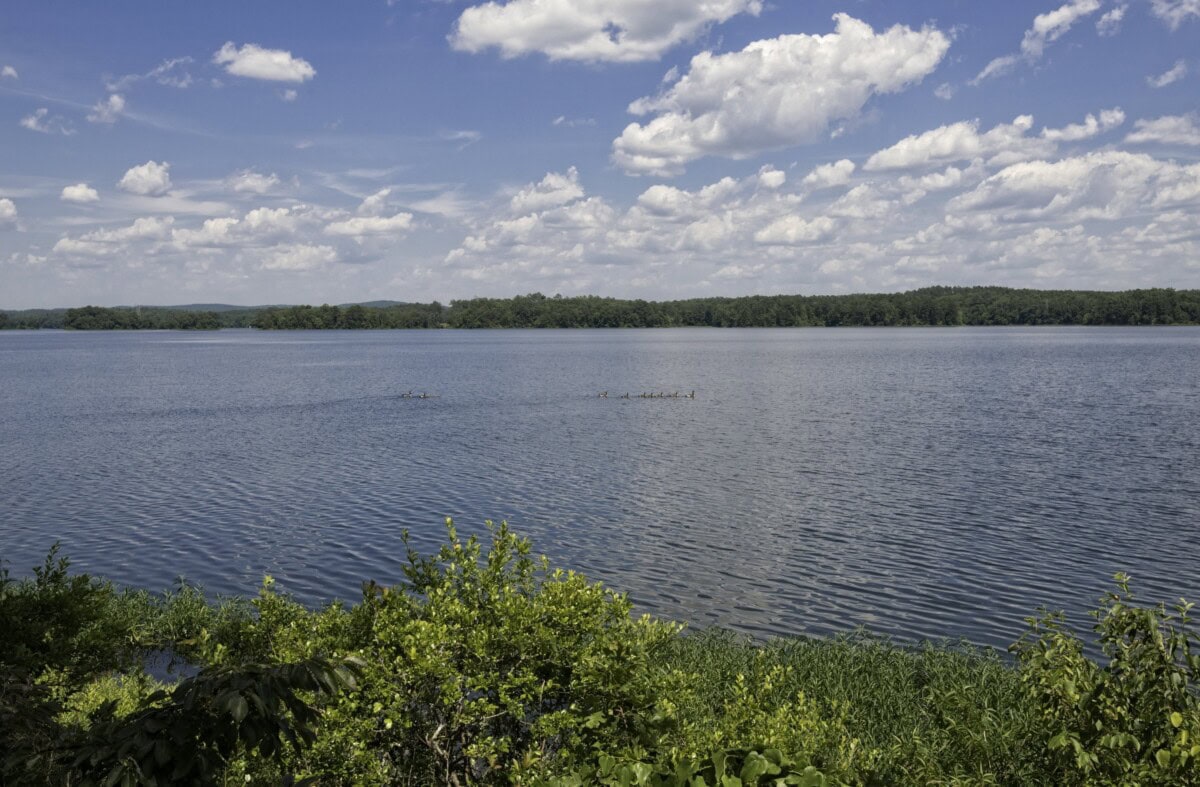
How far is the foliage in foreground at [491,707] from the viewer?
488 centimetres

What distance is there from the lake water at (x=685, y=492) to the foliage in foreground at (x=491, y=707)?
11466 mm

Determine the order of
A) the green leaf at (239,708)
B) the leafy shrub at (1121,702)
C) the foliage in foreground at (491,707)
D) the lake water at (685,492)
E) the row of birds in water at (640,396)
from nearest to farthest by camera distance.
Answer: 1. the green leaf at (239,708)
2. the foliage in foreground at (491,707)
3. the leafy shrub at (1121,702)
4. the lake water at (685,492)
5. the row of birds in water at (640,396)

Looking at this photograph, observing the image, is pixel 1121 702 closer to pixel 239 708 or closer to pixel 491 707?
pixel 491 707

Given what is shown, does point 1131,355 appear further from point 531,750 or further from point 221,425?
point 531,750

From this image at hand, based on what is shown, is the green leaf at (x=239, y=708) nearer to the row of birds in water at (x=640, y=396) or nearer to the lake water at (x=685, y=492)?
the lake water at (x=685, y=492)

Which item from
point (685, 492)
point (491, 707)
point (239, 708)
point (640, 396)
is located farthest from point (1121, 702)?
point (640, 396)

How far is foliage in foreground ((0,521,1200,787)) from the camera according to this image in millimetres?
4875

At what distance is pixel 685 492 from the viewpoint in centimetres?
3216

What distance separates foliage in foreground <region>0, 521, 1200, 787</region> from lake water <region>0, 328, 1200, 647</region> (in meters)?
11.5

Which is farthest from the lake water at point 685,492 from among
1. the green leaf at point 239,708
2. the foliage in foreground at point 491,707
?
the green leaf at point 239,708

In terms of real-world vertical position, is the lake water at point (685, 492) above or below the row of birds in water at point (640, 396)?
below

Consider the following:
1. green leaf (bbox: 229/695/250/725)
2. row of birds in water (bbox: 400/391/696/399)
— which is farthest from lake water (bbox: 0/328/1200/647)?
green leaf (bbox: 229/695/250/725)

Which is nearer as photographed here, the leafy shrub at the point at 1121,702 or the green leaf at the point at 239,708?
the green leaf at the point at 239,708

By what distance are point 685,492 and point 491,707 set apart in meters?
25.3
